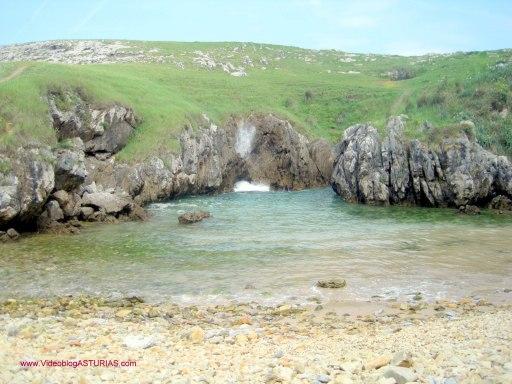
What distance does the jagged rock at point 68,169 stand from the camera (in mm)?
35312

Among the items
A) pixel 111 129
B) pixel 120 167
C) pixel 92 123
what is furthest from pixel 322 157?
pixel 92 123

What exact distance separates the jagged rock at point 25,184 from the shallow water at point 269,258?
221cm

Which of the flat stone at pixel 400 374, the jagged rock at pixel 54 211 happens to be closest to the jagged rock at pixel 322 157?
the jagged rock at pixel 54 211

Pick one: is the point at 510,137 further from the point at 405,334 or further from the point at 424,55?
the point at 424,55

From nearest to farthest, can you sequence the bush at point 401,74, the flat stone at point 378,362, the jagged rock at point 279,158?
the flat stone at point 378,362
the jagged rock at point 279,158
the bush at point 401,74

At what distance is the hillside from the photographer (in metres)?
45.8

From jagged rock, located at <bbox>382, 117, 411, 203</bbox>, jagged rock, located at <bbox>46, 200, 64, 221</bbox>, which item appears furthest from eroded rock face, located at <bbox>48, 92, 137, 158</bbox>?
jagged rock, located at <bbox>382, 117, 411, 203</bbox>

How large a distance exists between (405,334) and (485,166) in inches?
1368

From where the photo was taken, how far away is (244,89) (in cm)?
7975

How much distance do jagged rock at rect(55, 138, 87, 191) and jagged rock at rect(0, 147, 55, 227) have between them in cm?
130

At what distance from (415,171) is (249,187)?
21.8m

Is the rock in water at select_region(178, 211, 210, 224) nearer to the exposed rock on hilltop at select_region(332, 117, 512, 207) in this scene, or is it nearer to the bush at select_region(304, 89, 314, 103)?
the exposed rock on hilltop at select_region(332, 117, 512, 207)

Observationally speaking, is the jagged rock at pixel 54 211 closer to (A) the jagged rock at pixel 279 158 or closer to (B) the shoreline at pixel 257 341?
(B) the shoreline at pixel 257 341

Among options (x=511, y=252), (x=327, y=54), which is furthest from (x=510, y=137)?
(x=327, y=54)
